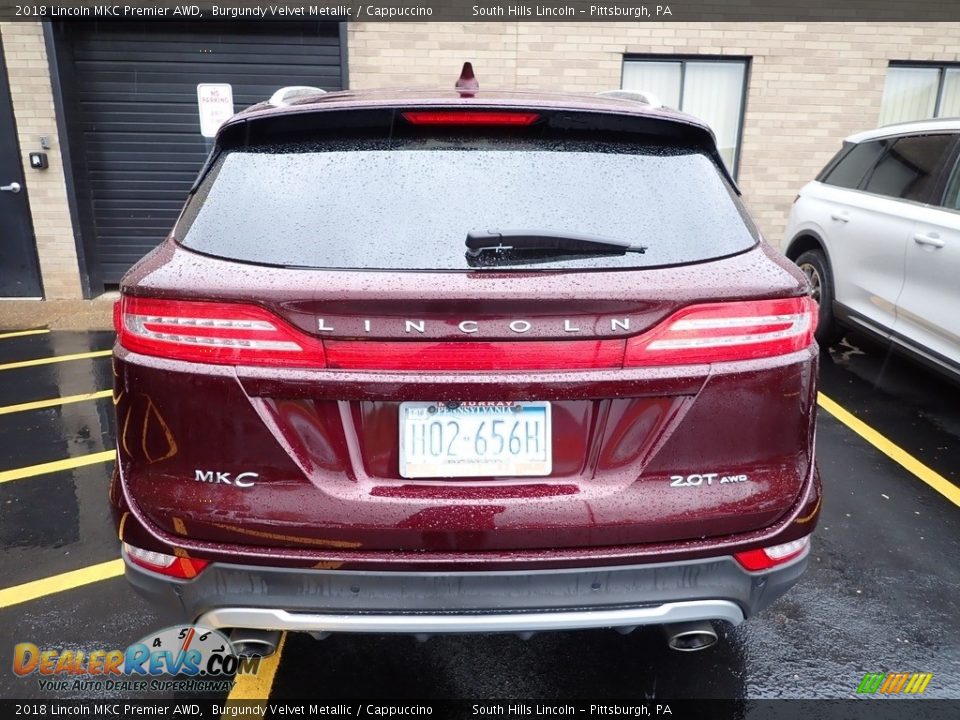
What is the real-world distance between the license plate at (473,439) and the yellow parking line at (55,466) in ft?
9.49

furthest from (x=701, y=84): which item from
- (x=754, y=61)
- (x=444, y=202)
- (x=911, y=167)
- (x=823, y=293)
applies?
(x=444, y=202)

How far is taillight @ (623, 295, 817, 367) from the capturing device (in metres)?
1.76

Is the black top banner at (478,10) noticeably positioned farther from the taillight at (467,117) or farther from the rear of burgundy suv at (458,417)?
the rear of burgundy suv at (458,417)

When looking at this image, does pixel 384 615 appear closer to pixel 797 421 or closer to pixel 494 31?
pixel 797 421

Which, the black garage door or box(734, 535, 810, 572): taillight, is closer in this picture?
box(734, 535, 810, 572): taillight

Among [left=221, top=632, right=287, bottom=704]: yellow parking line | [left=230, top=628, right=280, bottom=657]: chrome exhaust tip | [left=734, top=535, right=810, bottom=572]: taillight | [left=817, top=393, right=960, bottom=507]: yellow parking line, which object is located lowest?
[left=817, top=393, right=960, bottom=507]: yellow parking line

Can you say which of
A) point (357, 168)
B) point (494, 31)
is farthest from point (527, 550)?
point (494, 31)

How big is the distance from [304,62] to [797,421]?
7.53 metres

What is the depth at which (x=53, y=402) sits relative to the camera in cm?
505

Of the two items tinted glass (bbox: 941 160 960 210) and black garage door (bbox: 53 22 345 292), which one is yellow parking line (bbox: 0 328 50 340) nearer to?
black garage door (bbox: 53 22 345 292)

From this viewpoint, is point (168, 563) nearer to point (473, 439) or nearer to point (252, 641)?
point (252, 641)

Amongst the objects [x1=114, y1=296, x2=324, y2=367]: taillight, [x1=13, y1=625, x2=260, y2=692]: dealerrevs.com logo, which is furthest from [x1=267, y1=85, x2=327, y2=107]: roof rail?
[x1=13, y1=625, x2=260, y2=692]: dealerrevs.com logo

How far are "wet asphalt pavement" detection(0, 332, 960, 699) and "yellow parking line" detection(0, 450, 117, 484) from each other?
7 centimetres

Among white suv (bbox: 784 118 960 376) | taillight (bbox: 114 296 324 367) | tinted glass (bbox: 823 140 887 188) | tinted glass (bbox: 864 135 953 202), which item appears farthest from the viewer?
tinted glass (bbox: 823 140 887 188)
